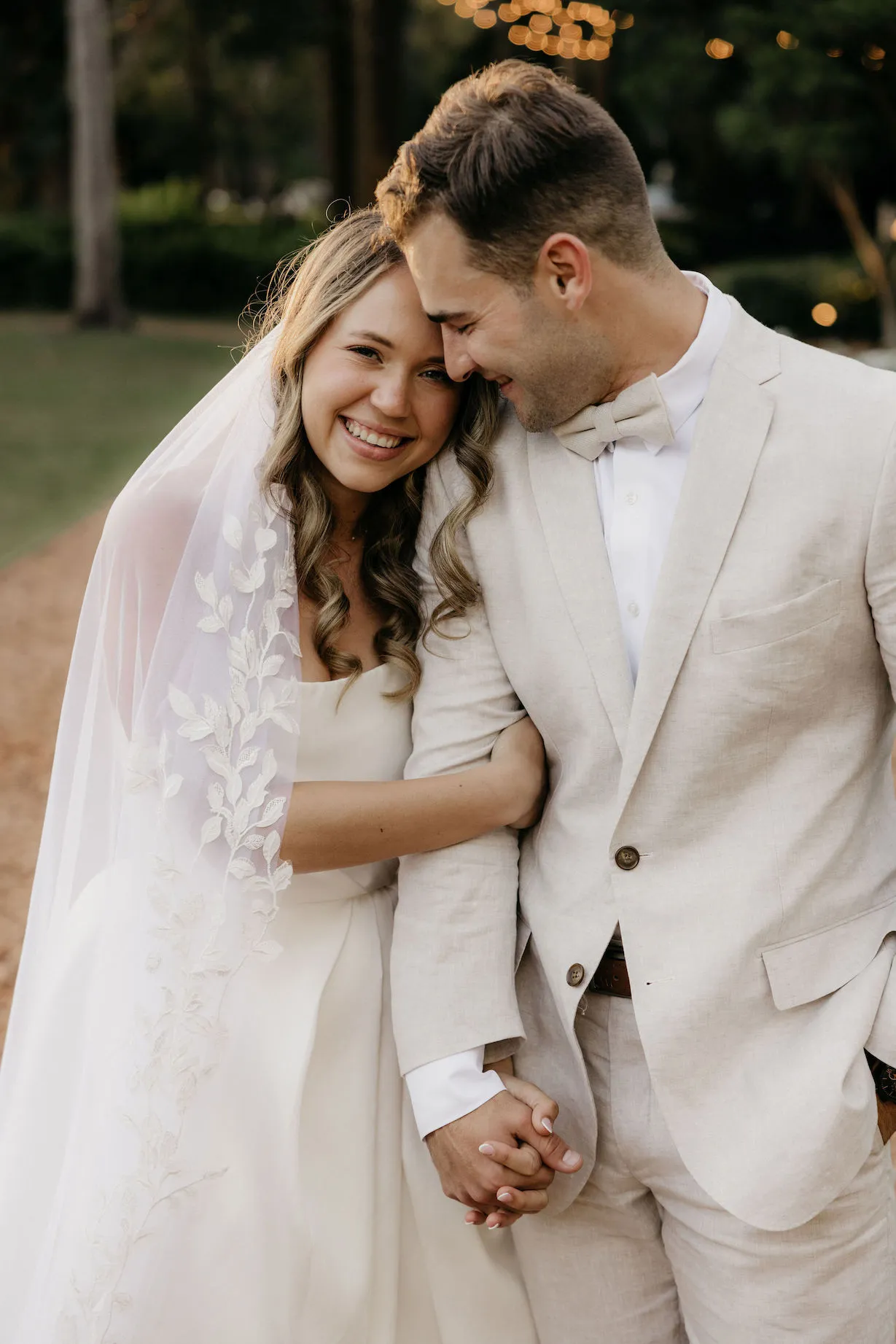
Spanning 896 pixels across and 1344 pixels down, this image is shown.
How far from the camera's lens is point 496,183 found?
2137mm

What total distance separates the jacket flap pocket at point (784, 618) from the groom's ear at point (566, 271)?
58 cm

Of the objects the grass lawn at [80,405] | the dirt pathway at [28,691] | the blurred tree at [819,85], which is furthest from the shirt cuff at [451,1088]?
the blurred tree at [819,85]

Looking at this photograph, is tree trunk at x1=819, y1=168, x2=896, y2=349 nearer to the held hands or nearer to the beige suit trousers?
the beige suit trousers

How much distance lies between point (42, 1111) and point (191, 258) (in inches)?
1007

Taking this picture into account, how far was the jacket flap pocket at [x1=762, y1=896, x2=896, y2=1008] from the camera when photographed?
7.11 feet

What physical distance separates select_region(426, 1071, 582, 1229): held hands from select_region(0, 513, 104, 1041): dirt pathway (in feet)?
8.92

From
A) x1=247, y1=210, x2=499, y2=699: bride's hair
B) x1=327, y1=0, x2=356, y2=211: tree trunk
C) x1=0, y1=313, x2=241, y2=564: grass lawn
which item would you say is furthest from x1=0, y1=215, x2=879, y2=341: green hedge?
x1=247, y1=210, x2=499, y2=699: bride's hair

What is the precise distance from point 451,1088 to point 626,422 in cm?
114

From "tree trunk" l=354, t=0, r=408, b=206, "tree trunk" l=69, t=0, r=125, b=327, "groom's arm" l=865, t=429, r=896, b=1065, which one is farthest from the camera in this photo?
"tree trunk" l=354, t=0, r=408, b=206

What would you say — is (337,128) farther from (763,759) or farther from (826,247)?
(763,759)

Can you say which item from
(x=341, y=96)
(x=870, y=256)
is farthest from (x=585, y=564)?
(x=341, y=96)

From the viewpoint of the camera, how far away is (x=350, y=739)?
2535 millimetres

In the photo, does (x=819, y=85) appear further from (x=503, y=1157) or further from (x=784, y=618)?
(x=503, y=1157)

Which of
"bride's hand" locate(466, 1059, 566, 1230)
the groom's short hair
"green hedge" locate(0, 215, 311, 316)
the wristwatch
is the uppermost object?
the groom's short hair
